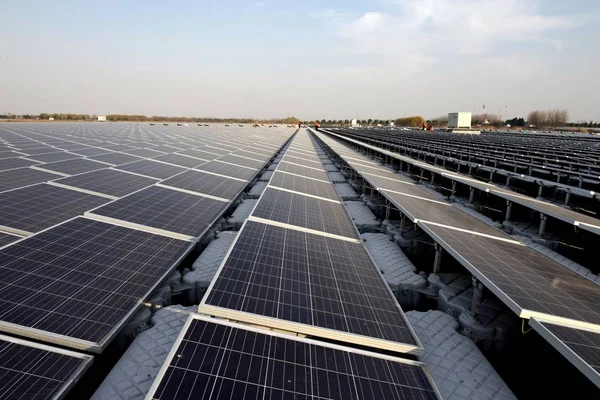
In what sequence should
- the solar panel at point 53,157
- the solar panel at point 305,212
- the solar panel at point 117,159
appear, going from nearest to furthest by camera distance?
the solar panel at point 305,212 < the solar panel at point 53,157 < the solar panel at point 117,159

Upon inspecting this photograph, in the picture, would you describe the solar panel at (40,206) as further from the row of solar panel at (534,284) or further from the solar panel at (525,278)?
the solar panel at (525,278)

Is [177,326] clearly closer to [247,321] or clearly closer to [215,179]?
[247,321]

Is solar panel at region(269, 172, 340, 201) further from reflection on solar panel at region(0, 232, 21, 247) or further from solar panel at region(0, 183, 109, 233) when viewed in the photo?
reflection on solar panel at region(0, 232, 21, 247)

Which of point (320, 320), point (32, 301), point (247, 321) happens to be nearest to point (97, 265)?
point (32, 301)

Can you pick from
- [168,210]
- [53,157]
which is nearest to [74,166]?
[53,157]

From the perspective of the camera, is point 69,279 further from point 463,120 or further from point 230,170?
point 463,120

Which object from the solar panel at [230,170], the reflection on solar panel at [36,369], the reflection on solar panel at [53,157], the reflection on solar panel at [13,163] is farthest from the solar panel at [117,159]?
the reflection on solar panel at [36,369]
